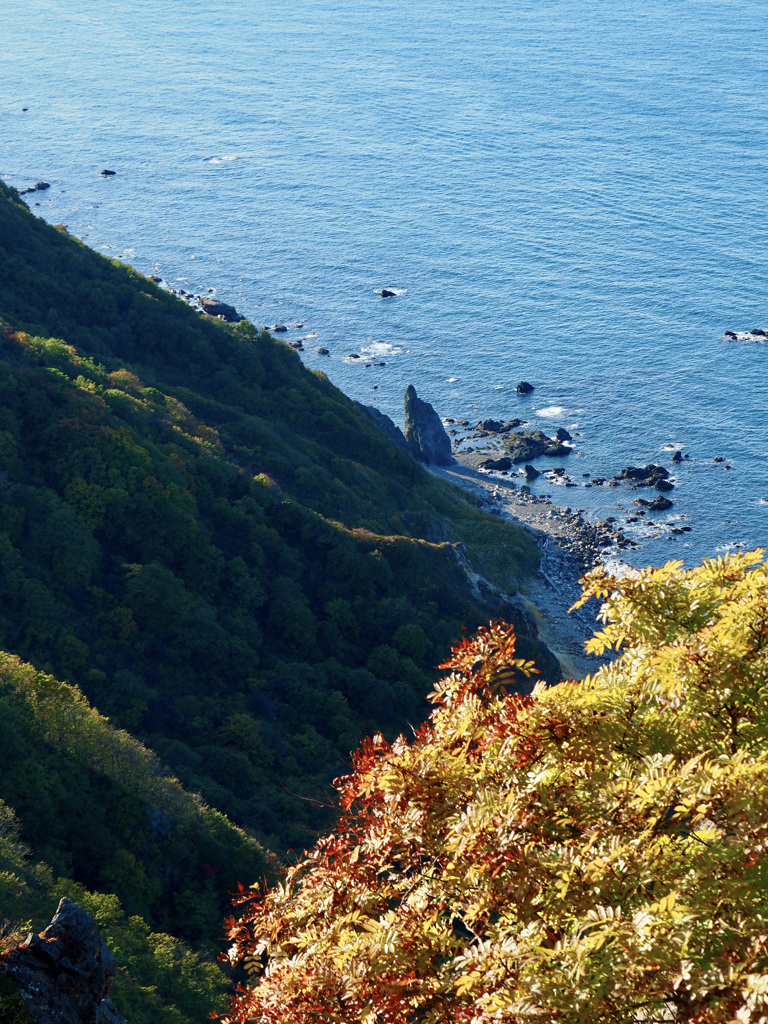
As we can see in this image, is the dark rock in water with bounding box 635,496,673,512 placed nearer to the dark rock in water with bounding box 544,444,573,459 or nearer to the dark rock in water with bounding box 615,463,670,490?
the dark rock in water with bounding box 615,463,670,490

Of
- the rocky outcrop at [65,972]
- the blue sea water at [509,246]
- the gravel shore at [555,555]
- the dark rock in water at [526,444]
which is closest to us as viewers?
the rocky outcrop at [65,972]

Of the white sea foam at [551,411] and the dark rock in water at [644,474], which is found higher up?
the white sea foam at [551,411]

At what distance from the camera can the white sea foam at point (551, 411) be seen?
98.3m

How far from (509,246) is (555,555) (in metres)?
78.3

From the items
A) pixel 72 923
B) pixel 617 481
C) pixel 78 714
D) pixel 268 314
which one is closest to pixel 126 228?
pixel 268 314

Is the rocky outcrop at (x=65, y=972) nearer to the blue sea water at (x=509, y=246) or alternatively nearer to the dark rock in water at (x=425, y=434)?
the blue sea water at (x=509, y=246)

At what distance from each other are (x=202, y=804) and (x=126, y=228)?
5358 inches

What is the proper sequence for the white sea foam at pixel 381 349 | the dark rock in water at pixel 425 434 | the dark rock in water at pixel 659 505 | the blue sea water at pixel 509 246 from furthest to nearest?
the white sea foam at pixel 381 349 < the blue sea water at pixel 509 246 < the dark rock in water at pixel 425 434 < the dark rock in water at pixel 659 505

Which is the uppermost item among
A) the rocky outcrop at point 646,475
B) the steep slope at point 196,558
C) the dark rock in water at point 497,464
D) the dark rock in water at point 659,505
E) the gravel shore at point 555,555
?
the steep slope at point 196,558

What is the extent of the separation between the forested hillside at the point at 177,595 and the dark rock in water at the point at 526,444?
35.7 m

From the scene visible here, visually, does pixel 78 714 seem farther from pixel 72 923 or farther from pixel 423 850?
pixel 423 850

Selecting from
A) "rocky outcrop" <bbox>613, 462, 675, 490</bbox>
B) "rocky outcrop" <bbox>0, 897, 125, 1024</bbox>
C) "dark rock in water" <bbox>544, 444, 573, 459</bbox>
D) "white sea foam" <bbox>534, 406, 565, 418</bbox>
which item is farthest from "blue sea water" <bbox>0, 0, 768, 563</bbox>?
"rocky outcrop" <bbox>0, 897, 125, 1024</bbox>

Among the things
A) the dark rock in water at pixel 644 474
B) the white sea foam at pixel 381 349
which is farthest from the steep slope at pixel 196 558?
the white sea foam at pixel 381 349

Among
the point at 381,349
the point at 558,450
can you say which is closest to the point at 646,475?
the point at 558,450
